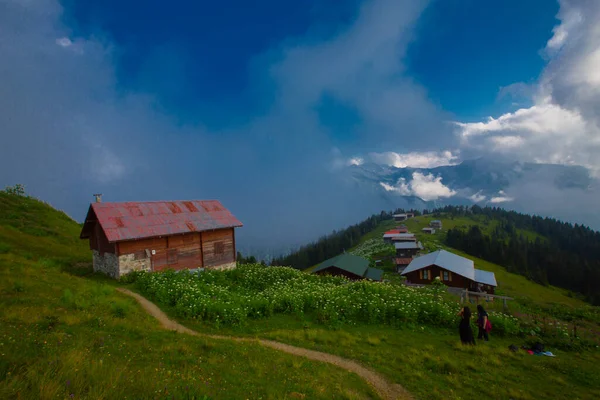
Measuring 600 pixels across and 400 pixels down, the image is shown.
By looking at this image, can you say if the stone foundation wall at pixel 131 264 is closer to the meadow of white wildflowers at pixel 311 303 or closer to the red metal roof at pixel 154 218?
the red metal roof at pixel 154 218

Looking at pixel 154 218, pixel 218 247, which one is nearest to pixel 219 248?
pixel 218 247

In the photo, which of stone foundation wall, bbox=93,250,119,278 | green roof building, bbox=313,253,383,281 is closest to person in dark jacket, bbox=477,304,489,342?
stone foundation wall, bbox=93,250,119,278

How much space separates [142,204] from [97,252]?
19.0ft

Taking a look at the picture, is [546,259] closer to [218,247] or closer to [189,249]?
[218,247]

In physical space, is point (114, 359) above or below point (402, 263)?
above

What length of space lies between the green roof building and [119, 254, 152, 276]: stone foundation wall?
1430 inches

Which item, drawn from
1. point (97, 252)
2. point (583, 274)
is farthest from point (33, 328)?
point (583, 274)

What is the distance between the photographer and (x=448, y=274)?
55.6 metres

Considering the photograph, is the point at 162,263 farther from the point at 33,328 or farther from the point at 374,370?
the point at 374,370

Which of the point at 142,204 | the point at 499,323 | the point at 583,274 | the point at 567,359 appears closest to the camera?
the point at 567,359

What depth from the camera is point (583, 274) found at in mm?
101562

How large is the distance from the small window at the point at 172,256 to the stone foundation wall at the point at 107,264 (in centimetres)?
443

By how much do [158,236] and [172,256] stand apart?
2.64 metres

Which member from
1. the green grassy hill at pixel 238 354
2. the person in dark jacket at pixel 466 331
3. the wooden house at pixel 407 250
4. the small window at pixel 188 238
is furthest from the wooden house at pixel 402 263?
the person in dark jacket at pixel 466 331
